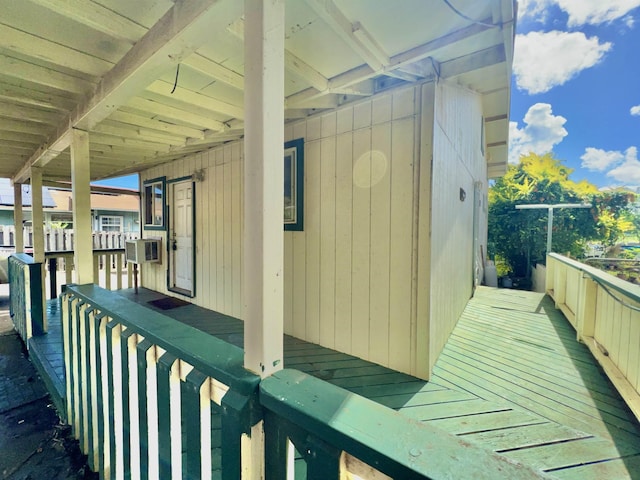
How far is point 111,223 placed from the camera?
49.5 ft

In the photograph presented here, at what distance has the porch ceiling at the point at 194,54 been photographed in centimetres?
131

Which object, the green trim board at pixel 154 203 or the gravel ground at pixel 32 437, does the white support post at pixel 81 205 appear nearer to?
the gravel ground at pixel 32 437

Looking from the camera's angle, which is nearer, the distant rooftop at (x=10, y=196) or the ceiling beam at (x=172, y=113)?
the ceiling beam at (x=172, y=113)

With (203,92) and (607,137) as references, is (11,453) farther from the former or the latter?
(607,137)

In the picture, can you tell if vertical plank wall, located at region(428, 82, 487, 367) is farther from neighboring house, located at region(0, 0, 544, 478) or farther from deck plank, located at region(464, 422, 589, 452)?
deck plank, located at region(464, 422, 589, 452)

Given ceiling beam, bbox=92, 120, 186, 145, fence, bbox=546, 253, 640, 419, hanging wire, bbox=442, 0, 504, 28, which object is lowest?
fence, bbox=546, 253, 640, 419

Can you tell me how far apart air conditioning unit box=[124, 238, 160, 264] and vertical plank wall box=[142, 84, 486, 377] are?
332 cm

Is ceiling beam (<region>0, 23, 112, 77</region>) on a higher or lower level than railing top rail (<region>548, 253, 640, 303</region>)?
higher

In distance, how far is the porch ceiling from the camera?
131cm

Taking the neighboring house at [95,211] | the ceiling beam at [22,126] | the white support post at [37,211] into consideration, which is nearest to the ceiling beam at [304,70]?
the ceiling beam at [22,126]

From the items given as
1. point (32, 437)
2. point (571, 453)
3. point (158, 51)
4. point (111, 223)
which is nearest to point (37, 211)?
point (32, 437)

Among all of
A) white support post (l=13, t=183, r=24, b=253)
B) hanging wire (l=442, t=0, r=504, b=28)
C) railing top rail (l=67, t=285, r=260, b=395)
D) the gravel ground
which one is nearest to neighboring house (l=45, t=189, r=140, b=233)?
white support post (l=13, t=183, r=24, b=253)

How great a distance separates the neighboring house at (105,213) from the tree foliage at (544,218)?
15999 millimetres

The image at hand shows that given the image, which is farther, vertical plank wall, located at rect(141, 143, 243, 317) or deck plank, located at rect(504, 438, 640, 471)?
vertical plank wall, located at rect(141, 143, 243, 317)
